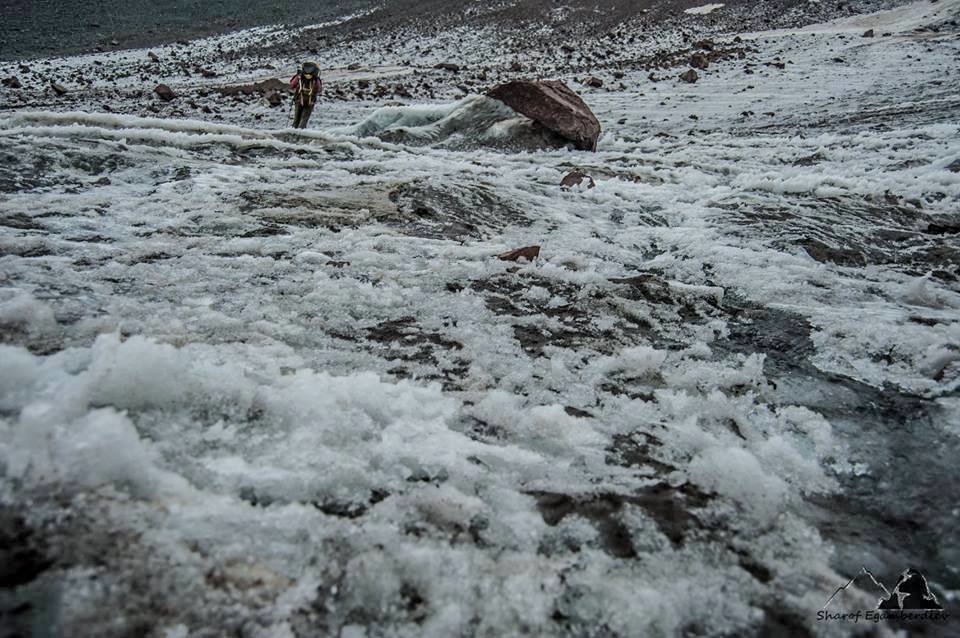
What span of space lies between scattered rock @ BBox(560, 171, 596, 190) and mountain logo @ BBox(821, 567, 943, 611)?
4173 mm

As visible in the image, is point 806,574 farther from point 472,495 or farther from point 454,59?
point 454,59

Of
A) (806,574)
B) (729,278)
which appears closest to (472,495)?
(806,574)

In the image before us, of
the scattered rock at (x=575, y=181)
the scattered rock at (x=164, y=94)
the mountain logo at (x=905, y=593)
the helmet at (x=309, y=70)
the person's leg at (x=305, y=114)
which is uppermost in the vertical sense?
the helmet at (x=309, y=70)

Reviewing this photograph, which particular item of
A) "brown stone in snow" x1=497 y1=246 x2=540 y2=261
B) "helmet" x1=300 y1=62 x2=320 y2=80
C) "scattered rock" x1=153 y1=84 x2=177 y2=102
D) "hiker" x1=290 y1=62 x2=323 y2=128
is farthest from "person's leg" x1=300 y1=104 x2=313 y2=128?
"brown stone in snow" x1=497 y1=246 x2=540 y2=261

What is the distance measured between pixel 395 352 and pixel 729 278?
83.0 inches

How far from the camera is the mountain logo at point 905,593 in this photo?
122 cm

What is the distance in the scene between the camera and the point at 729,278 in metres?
3.19

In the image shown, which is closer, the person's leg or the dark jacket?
the dark jacket

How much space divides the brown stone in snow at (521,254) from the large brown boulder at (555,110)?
4.34 meters

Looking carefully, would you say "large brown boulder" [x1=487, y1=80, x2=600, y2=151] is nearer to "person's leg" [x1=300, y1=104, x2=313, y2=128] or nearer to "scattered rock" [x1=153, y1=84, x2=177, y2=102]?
"person's leg" [x1=300, y1=104, x2=313, y2=128]

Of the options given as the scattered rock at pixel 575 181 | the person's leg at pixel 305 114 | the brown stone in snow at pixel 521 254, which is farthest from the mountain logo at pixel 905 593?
the person's leg at pixel 305 114

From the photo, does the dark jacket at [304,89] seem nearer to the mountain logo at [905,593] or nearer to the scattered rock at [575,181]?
→ the scattered rock at [575,181]

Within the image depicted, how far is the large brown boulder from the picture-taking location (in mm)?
7051

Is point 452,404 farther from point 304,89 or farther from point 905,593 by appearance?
point 304,89
